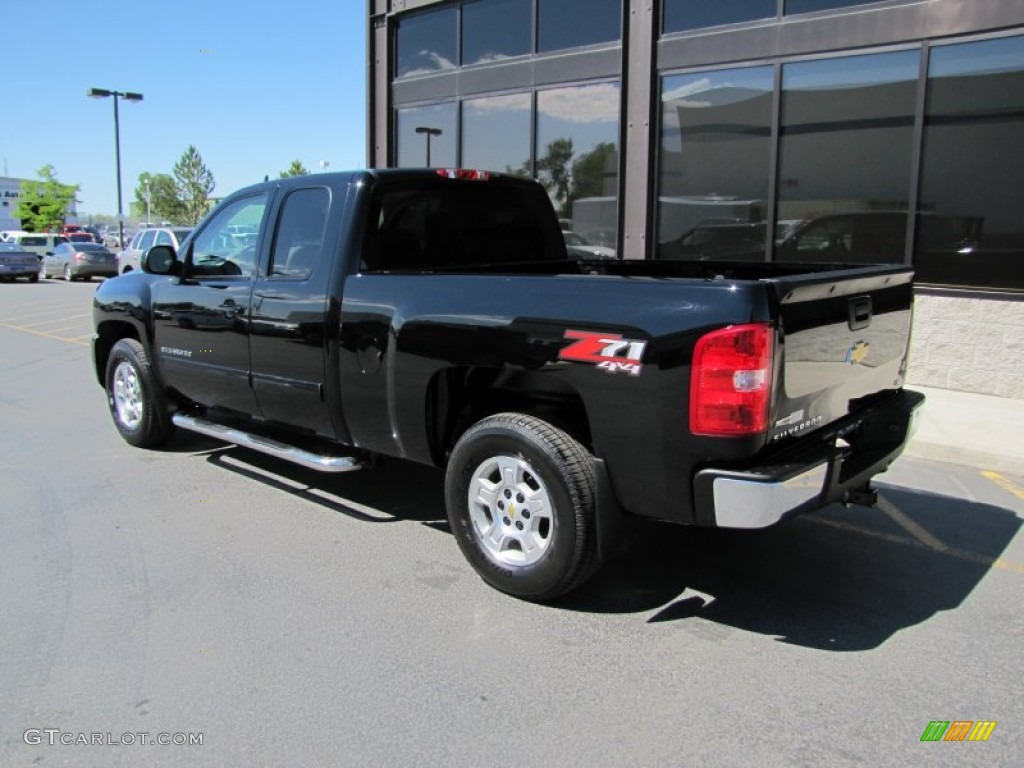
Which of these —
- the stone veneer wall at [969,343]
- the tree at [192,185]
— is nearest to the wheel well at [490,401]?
the stone veneer wall at [969,343]

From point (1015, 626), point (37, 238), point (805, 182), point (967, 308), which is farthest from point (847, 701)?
point (37, 238)

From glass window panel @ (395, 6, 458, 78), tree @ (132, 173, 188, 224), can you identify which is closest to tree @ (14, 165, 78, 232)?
tree @ (132, 173, 188, 224)

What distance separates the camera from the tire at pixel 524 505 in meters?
3.56

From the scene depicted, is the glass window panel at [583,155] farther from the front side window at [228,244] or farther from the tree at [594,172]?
the front side window at [228,244]

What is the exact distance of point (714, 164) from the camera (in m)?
10.8

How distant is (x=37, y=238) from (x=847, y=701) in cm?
3775

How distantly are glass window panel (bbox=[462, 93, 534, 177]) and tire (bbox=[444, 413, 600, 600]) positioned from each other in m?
9.59

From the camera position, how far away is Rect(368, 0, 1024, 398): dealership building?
8.80 metres

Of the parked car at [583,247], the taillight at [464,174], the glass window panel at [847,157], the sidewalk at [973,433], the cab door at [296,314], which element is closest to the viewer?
the cab door at [296,314]

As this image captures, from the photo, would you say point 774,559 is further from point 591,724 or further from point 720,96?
point 720,96

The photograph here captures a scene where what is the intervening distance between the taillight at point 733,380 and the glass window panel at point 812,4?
26.4 feet

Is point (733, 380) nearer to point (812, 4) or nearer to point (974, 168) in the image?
point (974, 168)

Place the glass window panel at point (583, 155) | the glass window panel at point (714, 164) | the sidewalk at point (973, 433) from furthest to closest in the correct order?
the glass window panel at point (583, 155) < the glass window panel at point (714, 164) < the sidewalk at point (973, 433)

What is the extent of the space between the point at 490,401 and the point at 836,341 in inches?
65.5
